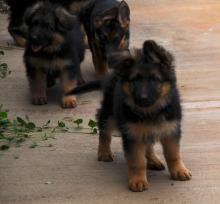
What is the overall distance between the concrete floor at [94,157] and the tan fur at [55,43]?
0.66 m

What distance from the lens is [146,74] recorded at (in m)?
5.10

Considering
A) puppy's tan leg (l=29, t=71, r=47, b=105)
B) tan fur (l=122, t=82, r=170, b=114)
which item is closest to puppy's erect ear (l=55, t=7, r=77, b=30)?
puppy's tan leg (l=29, t=71, r=47, b=105)

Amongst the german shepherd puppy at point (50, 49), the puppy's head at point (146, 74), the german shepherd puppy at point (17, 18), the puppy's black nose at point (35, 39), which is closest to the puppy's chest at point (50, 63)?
the german shepherd puppy at point (50, 49)

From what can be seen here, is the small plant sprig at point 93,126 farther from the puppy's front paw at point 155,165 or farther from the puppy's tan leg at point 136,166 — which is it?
the puppy's tan leg at point 136,166

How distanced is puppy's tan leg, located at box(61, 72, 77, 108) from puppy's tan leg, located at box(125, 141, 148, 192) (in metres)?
2.34

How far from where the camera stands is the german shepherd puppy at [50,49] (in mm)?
7398

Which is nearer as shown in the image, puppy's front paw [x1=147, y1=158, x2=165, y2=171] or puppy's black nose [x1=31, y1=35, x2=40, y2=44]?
puppy's front paw [x1=147, y1=158, x2=165, y2=171]

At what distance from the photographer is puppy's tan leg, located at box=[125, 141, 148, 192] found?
5277mm

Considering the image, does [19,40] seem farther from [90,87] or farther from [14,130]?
[90,87]

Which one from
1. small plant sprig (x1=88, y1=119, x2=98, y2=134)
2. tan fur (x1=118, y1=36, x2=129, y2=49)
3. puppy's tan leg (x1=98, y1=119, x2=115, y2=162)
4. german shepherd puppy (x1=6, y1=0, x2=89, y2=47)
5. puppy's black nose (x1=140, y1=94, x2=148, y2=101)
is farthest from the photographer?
german shepherd puppy (x1=6, y1=0, x2=89, y2=47)

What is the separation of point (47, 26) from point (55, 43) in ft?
0.73

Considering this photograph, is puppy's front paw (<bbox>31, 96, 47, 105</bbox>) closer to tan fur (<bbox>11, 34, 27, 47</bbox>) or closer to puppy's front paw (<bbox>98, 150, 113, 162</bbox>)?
puppy's front paw (<bbox>98, 150, 113, 162</bbox>)

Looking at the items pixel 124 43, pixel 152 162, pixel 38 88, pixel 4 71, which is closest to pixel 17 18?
pixel 4 71

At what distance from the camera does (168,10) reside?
41.2 feet
